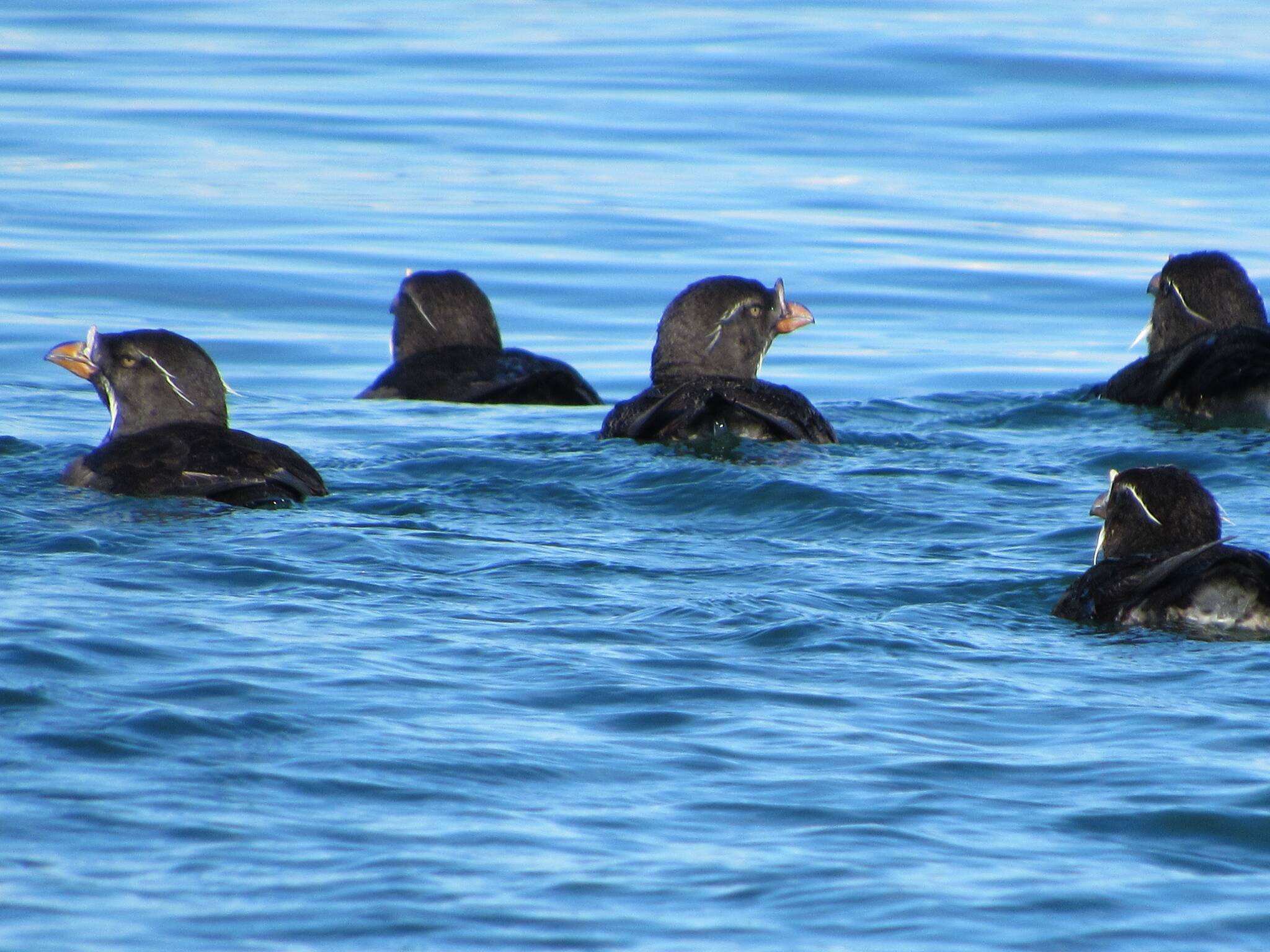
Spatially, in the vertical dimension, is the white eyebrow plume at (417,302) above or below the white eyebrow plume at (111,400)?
above

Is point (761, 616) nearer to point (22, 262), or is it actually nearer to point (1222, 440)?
point (1222, 440)

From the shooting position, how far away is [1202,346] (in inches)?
503

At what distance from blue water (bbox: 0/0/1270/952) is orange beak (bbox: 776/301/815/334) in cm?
75

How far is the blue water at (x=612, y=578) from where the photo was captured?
4980 millimetres

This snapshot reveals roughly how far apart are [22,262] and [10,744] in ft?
41.9

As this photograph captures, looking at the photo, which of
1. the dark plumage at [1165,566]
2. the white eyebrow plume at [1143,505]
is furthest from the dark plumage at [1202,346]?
the white eyebrow plume at [1143,505]

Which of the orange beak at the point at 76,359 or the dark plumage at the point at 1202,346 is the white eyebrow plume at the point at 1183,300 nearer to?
the dark plumage at the point at 1202,346

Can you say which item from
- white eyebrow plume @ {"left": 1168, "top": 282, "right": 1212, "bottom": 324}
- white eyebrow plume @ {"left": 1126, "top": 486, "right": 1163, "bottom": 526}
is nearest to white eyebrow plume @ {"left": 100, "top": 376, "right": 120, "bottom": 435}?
white eyebrow plume @ {"left": 1126, "top": 486, "right": 1163, "bottom": 526}

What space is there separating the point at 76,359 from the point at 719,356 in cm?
397

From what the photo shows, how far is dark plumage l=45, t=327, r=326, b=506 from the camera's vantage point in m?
9.25

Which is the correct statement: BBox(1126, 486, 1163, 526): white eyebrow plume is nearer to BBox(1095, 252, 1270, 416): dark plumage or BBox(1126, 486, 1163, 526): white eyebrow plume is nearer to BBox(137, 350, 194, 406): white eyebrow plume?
BBox(1095, 252, 1270, 416): dark plumage

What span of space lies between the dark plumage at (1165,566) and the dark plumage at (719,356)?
9.19ft

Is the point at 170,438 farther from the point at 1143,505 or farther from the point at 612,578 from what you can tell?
the point at 1143,505

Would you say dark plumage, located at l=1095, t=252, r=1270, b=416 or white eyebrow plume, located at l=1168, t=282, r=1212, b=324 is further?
white eyebrow plume, located at l=1168, t=282, r=1212, b=324
